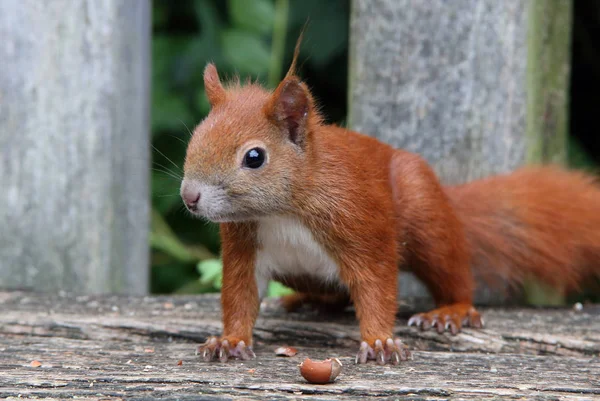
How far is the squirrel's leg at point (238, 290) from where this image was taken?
7.66 feet

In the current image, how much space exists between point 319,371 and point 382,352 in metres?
0.34

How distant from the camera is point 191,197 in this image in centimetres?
205

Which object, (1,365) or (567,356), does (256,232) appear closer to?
(1,365)

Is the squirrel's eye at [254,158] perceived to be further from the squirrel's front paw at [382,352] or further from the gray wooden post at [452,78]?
the gray wooden post at [452,78]

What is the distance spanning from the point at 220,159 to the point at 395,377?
0.65m

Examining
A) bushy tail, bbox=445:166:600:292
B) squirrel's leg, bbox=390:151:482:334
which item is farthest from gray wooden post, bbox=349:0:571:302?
squirrel's leg, bbox=390:151:482:334

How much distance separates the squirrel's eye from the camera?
2.11 metres

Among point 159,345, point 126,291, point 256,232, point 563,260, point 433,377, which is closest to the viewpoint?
point 433,377

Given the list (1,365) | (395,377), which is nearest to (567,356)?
(395,377)

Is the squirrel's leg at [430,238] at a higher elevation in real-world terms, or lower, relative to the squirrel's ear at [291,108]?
lower

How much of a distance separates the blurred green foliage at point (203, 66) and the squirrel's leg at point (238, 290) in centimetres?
117

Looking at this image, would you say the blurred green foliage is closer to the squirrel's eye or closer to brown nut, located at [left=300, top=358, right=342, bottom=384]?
the squirrel's eye

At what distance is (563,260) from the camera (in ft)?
9.61


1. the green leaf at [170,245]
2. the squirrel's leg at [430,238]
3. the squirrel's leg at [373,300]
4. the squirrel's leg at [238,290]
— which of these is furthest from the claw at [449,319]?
the green leaf at [170,245]
